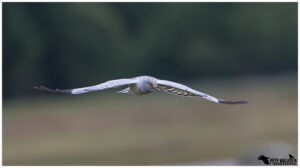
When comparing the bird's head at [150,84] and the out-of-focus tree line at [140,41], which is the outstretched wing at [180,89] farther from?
the out-of-focus tree line at [140,41]

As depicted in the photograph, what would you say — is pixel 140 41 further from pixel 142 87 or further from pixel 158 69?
pixel 142 87

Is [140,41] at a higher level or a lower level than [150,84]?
higher

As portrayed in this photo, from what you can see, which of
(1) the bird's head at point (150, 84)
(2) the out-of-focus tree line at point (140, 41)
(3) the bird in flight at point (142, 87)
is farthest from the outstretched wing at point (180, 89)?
(2) the out-of-focus tree line at point (140, 41)

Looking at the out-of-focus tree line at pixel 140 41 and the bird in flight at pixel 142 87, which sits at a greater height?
the out-of-focus tree line at pixel 140 41

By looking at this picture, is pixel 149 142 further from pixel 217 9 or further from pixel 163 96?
pixel 217 9

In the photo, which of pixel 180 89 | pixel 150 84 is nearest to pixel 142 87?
pixel 150 84

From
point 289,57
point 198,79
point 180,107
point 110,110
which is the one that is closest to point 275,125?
point 180,107

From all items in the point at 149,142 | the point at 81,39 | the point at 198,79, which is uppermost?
the point at 81,39

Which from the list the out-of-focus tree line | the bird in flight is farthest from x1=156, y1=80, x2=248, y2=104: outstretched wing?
the out-of-focus tree line
